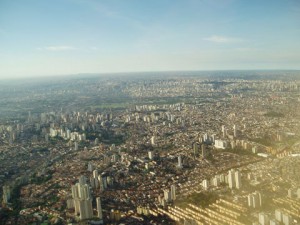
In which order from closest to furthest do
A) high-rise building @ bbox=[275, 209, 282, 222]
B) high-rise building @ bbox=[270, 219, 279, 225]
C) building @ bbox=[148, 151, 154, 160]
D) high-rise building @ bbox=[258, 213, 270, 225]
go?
high-rise building @ bbox=[270, 219, 279, 225]
high-rise building @ bbox=[258, 213, 270, 225]
high-rise building @ bbox=[275, 209, 282, 222]
building @ bbox=[148, 151, 154, 160]

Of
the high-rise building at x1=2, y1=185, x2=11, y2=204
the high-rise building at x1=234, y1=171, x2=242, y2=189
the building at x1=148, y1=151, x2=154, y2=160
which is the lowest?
the high-rise building at x1=2, y1=185, x2=11, y2=204

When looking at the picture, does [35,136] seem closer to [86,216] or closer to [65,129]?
[65,129]

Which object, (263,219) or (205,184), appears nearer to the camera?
(263,219)

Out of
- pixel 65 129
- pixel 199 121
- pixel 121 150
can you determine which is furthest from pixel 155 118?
pixel 121 150

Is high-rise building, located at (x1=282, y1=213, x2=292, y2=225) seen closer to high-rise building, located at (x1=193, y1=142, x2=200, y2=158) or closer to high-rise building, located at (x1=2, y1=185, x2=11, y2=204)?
high-rise building, located at (x1=193, y1=142, x2=200, y2=158)

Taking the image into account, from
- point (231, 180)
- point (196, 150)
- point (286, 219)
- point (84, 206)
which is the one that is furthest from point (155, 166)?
point (286, 219)

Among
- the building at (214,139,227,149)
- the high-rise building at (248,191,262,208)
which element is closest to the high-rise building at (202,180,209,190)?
the high-rise building at (248,191,262,208)

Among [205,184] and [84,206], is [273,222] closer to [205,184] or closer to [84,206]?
[205,184]

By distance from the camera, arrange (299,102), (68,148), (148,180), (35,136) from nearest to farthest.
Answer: (148,180)
(68,148)
(35,136)
(299,102)
